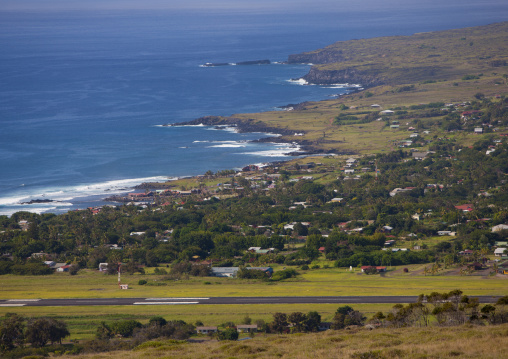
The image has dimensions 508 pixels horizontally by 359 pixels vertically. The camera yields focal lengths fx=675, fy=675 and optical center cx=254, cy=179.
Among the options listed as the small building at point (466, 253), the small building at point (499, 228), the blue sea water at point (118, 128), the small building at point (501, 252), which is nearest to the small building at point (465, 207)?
the small building at point (499, 228)

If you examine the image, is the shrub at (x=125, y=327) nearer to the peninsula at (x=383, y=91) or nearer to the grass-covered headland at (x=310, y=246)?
the grass-covered headland at (x=310, y=246)

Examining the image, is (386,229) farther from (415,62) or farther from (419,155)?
(415,62)

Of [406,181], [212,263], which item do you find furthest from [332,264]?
[406,181]

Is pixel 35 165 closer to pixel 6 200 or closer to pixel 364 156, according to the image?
pixel 6 200

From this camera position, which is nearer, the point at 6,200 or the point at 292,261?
the point at 292,261

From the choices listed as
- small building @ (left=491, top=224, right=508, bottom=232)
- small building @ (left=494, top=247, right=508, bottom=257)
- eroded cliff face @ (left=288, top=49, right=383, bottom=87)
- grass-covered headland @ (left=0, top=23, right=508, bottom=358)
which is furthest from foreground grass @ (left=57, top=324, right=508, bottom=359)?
eroded cliff face @ (left=288, top=49, right=383, bottom=87)

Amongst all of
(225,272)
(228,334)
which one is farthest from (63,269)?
(228,334)
